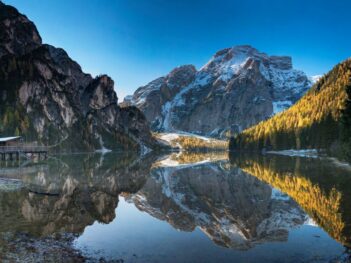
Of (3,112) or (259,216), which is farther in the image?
(3,112)

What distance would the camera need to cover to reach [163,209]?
32.4 meters

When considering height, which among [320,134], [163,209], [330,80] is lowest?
[163,209]

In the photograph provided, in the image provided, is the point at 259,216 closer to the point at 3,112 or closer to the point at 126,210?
the point at 126,210

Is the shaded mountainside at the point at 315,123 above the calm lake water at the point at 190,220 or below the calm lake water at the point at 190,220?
above

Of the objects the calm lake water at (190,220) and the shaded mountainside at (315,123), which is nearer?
the calm lake water at (190,220)

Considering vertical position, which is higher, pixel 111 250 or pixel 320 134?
pixel 320 134

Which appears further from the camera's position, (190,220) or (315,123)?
(315,123)

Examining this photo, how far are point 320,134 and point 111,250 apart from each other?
125721 mm

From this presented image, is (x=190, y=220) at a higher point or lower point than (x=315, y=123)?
lower

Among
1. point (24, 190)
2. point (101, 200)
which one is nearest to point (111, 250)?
point (101, 200)

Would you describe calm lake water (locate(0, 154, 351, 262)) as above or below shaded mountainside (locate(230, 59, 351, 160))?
below

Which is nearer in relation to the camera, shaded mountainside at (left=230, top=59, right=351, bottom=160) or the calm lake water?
the calm lake water

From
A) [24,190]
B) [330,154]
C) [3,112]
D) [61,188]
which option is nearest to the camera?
[24,190]

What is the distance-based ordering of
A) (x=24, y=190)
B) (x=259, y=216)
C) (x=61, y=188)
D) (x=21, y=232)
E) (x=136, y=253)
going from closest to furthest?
1. (x=136, y=253)
2. (x=21, y=232)
3. (x=259, y=216)
4. (x=24, y=190)
5. (x=61, y=188)
